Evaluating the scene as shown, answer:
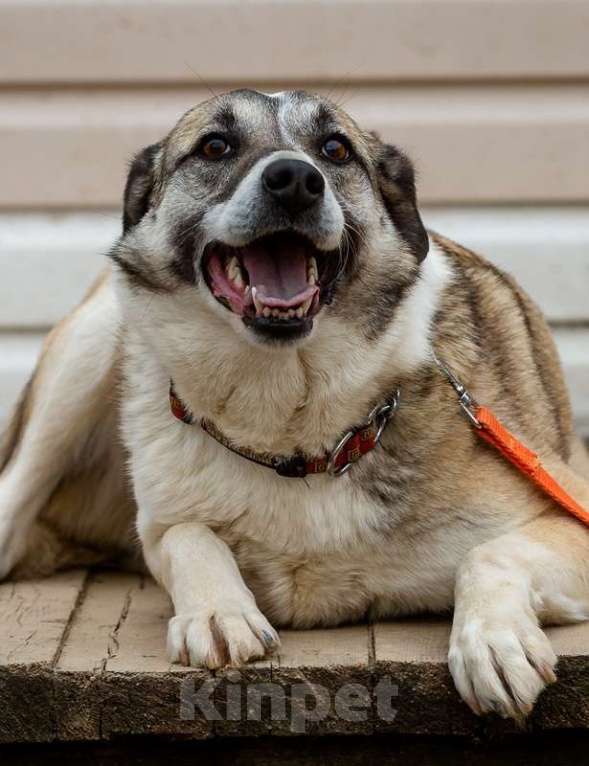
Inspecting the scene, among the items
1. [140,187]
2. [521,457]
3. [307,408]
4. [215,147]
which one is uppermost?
[215,147]

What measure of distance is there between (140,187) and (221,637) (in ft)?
4.01

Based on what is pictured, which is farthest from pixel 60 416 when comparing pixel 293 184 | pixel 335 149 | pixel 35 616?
pixel 293 184

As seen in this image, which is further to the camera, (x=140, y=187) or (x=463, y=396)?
(x=140, y=187)

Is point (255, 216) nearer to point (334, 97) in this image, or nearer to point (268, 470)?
point (268, 470)

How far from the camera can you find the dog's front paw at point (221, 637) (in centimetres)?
301

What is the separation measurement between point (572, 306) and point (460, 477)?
2.16 meters

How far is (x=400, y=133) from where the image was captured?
5.18 metres

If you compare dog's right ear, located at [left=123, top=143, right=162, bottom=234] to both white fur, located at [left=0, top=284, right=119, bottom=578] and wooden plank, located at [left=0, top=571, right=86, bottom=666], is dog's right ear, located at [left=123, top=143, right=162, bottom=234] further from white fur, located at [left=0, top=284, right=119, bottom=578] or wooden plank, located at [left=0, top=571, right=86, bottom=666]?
wooden plank, located at [left=0, top=571, right=86, bottom=666]

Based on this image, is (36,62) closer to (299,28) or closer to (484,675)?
(299,28)

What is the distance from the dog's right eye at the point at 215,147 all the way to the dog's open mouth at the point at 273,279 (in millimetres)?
266

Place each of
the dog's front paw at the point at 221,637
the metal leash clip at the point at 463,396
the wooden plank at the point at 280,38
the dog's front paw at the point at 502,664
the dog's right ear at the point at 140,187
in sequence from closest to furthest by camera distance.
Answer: the dog's front paw at the point at 502,664
the dog's front paw at the point at 221,637
the metal leash clip at the point at 463,396
the dog's right ear at the point at 140,187
the wooden plank at the point at 280,38

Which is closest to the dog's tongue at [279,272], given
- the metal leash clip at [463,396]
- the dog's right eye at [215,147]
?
the dog's right eye at [215,147]

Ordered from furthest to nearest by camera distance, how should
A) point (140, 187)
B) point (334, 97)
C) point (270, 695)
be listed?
1. point (334, 97)
2. point (140, 187)
3. point (270, 695)

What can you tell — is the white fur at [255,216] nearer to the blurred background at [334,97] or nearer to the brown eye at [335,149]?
the brown eye at [335,149]
